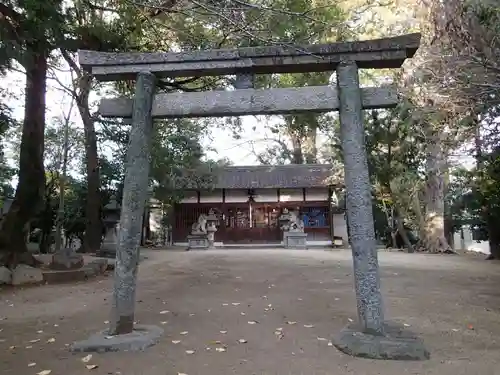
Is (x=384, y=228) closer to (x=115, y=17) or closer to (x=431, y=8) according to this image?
(x=431, y=8)

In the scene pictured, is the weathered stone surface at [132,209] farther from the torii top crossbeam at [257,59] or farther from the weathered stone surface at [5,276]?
the weathered stone surface at [5,276]

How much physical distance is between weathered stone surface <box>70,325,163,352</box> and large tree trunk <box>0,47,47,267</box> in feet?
22.7

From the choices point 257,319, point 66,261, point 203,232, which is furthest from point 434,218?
point 66,261

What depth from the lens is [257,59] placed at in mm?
5188

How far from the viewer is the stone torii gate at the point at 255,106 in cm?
474

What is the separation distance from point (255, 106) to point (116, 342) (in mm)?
3348

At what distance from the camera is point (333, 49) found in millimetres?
5090

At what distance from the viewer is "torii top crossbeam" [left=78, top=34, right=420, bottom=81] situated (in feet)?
16.5

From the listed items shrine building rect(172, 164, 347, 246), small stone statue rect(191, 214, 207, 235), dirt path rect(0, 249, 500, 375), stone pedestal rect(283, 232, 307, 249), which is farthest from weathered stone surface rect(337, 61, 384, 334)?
shrine building rect(172, 164, 347, 246)

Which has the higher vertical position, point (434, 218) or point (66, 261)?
point (434, 218)

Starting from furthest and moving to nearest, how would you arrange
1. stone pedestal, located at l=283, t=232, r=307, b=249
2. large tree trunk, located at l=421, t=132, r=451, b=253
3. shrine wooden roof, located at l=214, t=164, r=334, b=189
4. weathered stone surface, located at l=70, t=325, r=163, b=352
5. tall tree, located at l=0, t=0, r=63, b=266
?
shrine wooden roof, located at l=214, t=164, r=334, b=189 < stone pedestal, located at l=283, t=232, r=307, b=249 < large tree trunk, located at l=421, t=132, r=451, b=253 < tall tree, located at l=0, t=0, r=63, b=266 < weathered stone surface, located at l=70, t=325, r=163, b=352

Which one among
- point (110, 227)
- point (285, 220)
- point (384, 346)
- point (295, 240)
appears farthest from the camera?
point (285, 220)

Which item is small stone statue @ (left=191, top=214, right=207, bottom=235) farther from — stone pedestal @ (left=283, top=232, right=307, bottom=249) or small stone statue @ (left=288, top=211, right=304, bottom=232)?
small stone statue @ (left=288, top=211, right=304, bottom=232)

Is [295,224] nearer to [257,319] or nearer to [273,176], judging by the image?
[273,176]
